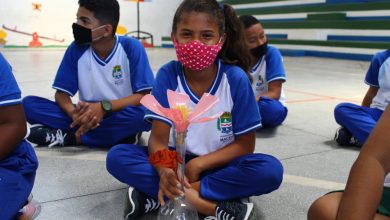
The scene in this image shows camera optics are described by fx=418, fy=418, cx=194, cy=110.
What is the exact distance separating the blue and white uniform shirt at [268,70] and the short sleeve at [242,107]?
1096 millimetres

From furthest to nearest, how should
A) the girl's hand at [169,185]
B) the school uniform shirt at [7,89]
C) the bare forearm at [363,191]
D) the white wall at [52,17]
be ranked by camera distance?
the white wall at [52,17], the school uniform shirt at [7,89], the girl's hand at [169,185], the bare forearm at [363,191]

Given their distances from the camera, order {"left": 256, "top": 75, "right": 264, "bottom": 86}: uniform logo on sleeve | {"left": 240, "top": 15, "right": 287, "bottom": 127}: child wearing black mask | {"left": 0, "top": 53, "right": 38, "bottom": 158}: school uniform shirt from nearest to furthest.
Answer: {"left": 0, "top": 53, "right": 38, "bottom": 158}: school uniform shirt
{"left": 240, "top": 15, "right": 287, "bottom": 127}: child wearing black mask
{"left": 256, "top": 75, "right": 264, "bottom": 86}: uniform logo on sleeve

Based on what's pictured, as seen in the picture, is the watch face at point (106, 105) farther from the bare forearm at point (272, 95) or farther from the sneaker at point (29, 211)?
the bare forearm at point (272, 95)

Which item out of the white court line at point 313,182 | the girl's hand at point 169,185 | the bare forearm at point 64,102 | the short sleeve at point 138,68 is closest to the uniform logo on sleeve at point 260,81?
the short sleeve at point 138,68

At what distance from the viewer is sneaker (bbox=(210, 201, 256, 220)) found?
1179mm

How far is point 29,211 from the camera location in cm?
124

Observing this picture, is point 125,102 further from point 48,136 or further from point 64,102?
point 48,136

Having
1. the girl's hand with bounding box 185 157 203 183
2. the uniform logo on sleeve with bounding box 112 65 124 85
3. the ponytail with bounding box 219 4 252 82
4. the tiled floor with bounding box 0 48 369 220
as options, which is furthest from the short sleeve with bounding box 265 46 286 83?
the girl's hand with bounding box 185 157 203 183

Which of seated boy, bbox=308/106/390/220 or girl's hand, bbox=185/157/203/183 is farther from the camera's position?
girl's hand, bbox=185/157/203/183

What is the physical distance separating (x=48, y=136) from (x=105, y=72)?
1.37ft

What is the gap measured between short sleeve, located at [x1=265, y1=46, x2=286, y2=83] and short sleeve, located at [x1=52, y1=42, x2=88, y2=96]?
3.41 ft

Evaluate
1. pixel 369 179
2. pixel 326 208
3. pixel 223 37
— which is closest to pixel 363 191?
pixel 369 179

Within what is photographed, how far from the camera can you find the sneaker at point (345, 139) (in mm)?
2086

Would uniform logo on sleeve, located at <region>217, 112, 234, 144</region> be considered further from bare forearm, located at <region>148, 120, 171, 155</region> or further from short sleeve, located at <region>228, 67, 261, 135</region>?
bare forearm, located at <region>148, 120, 171, 155</region>
